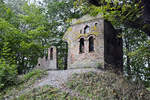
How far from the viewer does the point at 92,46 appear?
47.7 feet

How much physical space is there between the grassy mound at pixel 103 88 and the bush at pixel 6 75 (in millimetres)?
3370

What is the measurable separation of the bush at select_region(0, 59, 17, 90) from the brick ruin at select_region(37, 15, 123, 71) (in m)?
6.44

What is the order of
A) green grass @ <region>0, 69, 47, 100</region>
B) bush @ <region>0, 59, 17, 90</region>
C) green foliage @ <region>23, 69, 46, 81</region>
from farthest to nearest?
green foliage @ <region>23, 69, 46, 81</region> < bush @ <region>0, 59, 17, 90</region> < green grass @ <region>0, 69, 47, 100</region>

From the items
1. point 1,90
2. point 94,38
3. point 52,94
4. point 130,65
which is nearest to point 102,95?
point 52,94

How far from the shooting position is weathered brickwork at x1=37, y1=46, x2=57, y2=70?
623 inches

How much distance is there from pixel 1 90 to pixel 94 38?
28.0 ft

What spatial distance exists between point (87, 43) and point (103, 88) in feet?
23.0

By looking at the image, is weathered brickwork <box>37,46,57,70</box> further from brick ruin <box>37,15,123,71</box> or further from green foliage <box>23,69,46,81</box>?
green foliage <box>23,69,46,81</box>

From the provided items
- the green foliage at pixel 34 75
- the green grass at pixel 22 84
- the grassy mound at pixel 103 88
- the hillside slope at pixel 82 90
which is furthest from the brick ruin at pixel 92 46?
the green grass at pixel 22 84

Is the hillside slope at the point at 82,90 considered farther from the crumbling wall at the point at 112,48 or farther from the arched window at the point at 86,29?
the arched window at the point at 86,29

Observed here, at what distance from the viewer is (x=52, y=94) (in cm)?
724

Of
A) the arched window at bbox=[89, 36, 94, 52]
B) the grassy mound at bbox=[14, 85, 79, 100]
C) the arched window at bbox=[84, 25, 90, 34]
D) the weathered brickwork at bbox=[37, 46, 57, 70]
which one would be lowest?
the grassy mound at bbox=[14, 85, 79, 100]

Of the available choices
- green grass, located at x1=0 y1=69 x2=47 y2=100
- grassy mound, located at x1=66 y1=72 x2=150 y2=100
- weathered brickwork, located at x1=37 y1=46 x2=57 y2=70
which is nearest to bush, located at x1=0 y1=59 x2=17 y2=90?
green grass, located at x1=0 y1=69 x2=47 y2=100

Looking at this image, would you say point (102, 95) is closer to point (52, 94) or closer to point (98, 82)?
point (98, 82)
